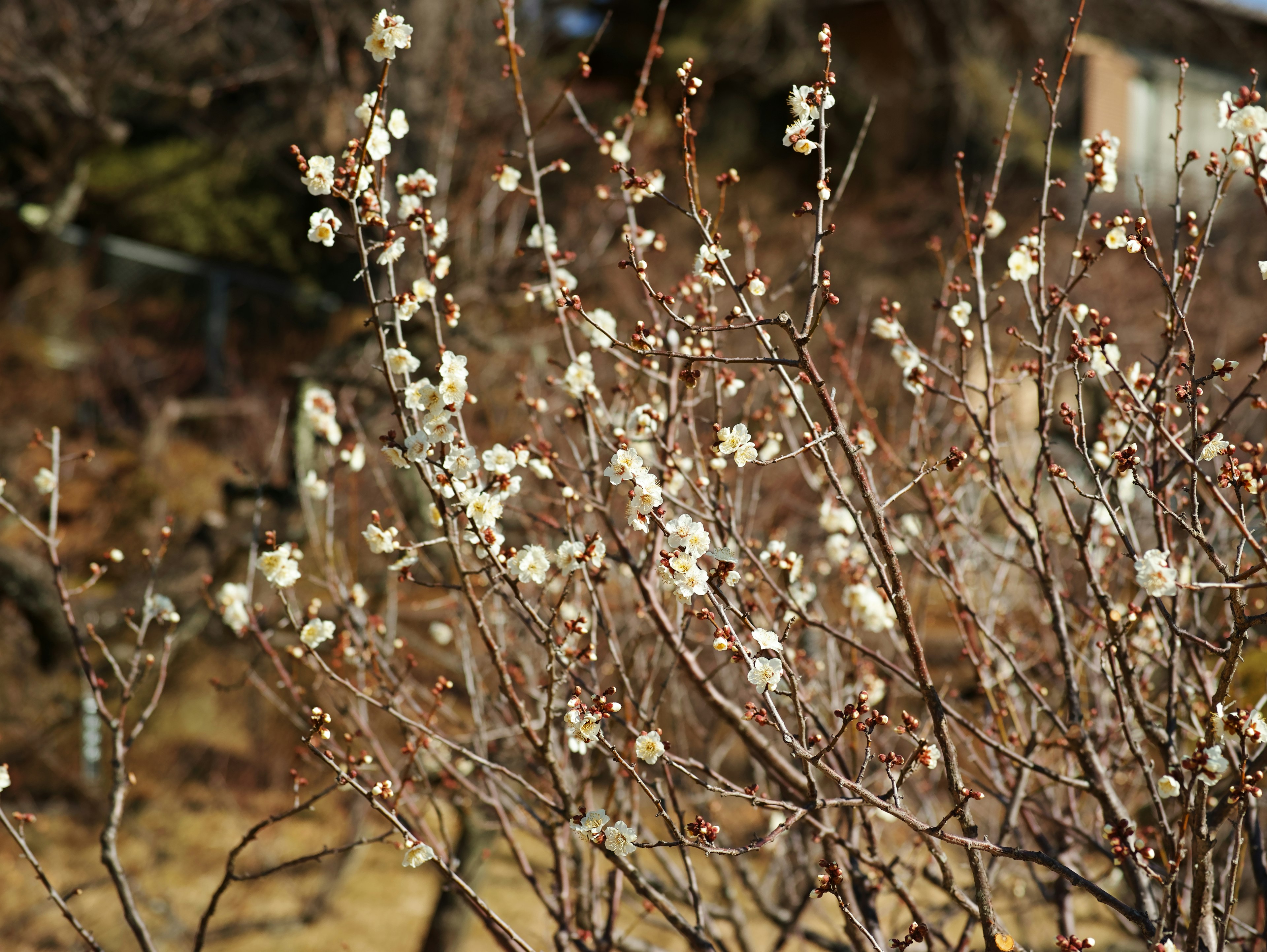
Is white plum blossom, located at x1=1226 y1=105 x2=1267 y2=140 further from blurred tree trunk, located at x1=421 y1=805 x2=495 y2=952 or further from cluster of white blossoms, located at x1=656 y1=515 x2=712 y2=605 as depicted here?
blurred tree trunk, located at x1=421 y1=805 x2=495 y2=952

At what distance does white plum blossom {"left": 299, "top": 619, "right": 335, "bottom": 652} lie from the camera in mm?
2012

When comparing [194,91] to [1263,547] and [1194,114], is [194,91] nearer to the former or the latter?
[1263,547]

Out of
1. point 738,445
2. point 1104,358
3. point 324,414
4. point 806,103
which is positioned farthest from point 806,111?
point 324,414

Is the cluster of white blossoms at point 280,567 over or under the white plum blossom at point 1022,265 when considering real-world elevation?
under

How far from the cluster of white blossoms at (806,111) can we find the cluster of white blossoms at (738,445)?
1.51ft

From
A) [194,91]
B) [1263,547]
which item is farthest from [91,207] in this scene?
[1263,547]

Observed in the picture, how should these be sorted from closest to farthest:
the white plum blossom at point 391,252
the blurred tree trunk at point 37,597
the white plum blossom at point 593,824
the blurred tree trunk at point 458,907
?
the white plum blossom at point 593,824 → the white plum blossom at point 391,252 → the blurred tree trunk at point 458,907 → the blurred tree trunk at point 37,597

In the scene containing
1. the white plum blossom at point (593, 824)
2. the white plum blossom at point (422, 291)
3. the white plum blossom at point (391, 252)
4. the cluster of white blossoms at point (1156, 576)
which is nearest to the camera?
the cluster of white blossoms at point (1156, 576)

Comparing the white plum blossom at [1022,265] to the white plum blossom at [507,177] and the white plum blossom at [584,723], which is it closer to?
the white plum blossom at [507,177]

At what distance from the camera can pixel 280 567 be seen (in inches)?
80.4

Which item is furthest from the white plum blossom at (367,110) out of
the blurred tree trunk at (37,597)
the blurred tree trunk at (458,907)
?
the blurred tree trunk at (37,597)

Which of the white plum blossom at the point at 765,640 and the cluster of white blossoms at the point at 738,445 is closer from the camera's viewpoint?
the white plum blossom at the point at 765,640

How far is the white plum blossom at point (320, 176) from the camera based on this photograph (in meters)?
1.77

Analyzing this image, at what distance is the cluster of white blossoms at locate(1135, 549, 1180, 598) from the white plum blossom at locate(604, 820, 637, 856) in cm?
87
